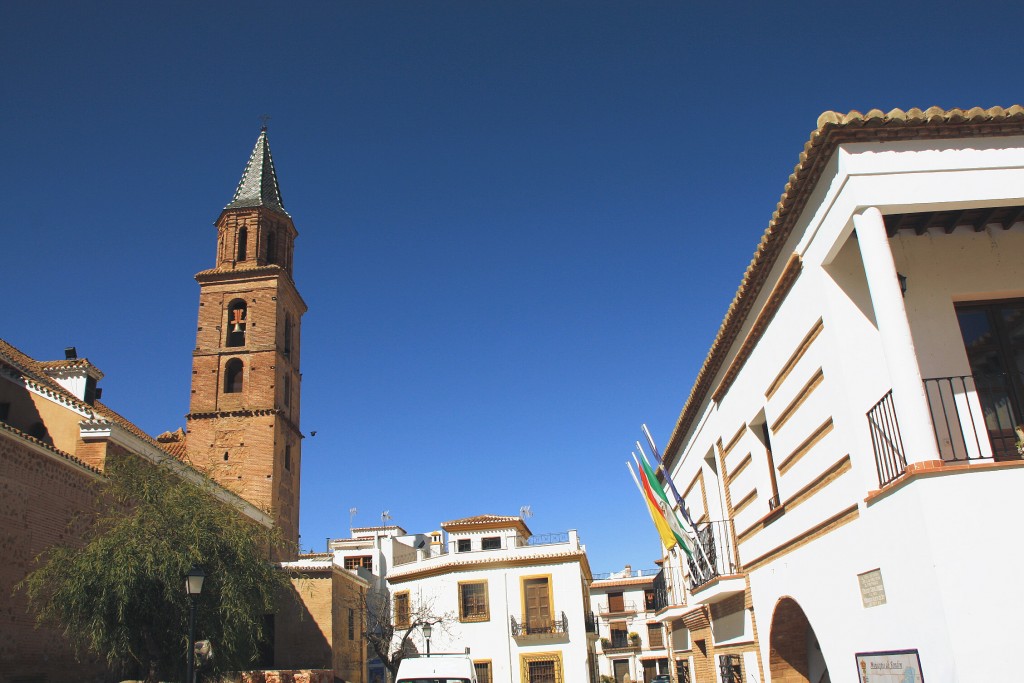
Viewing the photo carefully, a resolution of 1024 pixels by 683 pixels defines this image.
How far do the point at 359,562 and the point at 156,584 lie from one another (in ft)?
84.3

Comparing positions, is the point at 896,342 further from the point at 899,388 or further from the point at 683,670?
the point at 683,670

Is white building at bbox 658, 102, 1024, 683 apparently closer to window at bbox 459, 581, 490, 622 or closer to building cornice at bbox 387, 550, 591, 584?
building cornice at bbox 387, 550, 591, 584

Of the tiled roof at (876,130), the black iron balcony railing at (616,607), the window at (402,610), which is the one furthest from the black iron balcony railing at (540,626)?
the tiled roof at (876,130)

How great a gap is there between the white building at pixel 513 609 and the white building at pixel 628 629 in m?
16.6

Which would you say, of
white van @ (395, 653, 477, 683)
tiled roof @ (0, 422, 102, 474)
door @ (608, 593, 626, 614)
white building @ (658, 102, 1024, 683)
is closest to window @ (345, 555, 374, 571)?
door @ (608, 593, 626, 614)

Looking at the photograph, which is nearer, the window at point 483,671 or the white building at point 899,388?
the white building at point 899,388

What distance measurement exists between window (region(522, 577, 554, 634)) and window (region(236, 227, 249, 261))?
1953 cm

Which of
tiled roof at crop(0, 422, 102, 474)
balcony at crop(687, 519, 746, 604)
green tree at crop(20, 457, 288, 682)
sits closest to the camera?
balcony at crop(687, 519, 746, 604)

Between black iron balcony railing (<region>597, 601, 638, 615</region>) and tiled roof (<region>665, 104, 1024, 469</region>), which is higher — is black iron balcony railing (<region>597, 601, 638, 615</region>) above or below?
below

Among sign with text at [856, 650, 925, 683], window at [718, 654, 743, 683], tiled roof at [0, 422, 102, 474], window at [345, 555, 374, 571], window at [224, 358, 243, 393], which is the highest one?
window at [224, 358, 243, 393]

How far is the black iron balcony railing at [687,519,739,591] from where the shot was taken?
13375 millimetres

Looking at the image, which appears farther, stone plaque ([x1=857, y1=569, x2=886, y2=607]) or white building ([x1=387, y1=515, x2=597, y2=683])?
white building ([x1=387, y1=515, x2=597, y2=683])

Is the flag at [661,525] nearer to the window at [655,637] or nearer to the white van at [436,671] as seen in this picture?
the white van at [436,671]

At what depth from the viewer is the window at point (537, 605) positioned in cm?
3100
